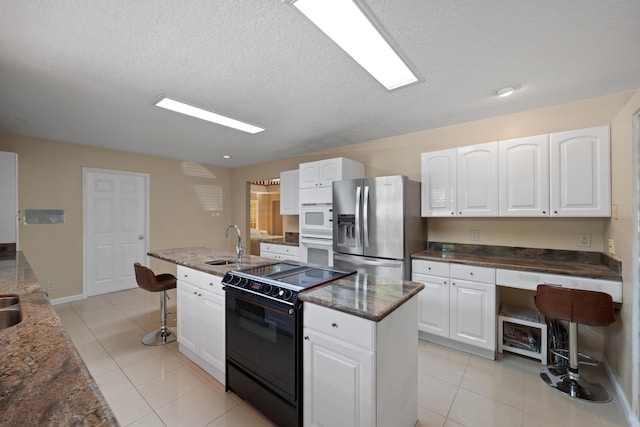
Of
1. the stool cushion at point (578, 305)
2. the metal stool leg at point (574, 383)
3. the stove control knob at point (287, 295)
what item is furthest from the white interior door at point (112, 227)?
the metal stool leg at point (574, 383)

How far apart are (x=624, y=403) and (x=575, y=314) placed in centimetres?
64

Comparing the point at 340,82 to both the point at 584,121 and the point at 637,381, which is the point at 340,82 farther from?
the point at 637,381

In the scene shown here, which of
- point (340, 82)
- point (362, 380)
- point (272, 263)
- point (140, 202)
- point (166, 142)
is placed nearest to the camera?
point (362, 380)

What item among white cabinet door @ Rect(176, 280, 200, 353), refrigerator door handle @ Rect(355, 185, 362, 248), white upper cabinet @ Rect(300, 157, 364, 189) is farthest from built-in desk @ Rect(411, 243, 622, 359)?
white cabinet door @ Rect(176, 280, 200, 353)

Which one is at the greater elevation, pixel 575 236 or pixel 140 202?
pixel 140 202

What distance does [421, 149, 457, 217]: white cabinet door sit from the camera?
9.70 ft

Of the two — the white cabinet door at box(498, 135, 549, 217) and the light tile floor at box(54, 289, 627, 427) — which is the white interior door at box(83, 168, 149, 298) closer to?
the light tile floor at box(54, 289, 627, 427)

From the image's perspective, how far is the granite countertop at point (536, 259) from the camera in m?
2.17

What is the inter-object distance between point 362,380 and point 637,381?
1.89 m

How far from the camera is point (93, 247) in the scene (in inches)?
171

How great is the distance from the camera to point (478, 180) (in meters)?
2.80

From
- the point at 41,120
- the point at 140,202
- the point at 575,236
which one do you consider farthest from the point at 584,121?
the point at 140,202

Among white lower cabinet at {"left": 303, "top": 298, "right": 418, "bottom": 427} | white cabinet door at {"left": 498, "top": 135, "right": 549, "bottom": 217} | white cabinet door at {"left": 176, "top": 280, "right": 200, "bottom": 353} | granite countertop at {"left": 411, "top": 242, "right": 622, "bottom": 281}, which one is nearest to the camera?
white lower cabinet at {"left": 303, "top": 298, "right": 418, "bottom": 427}

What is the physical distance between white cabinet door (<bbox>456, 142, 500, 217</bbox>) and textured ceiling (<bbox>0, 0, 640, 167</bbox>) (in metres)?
0.44
